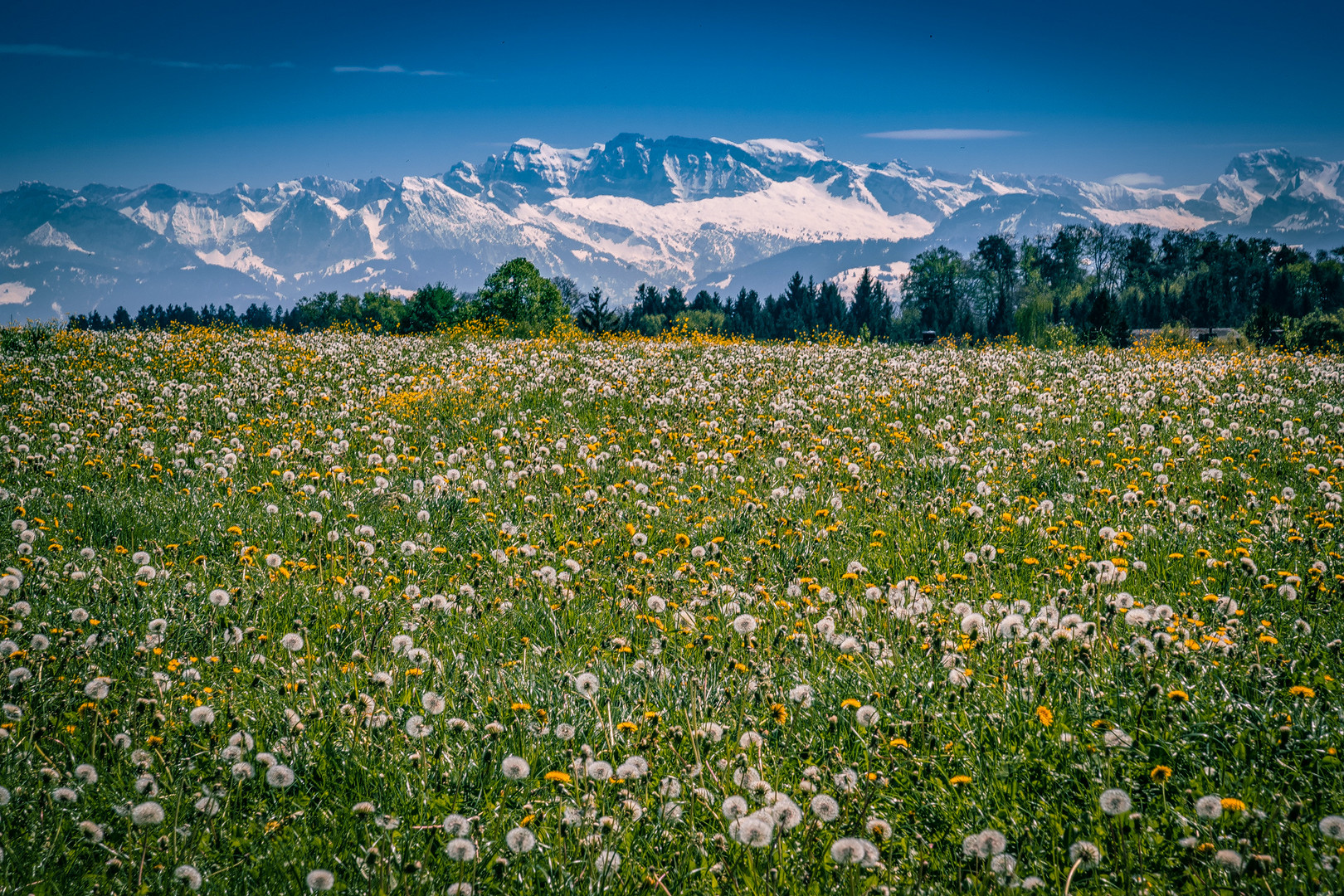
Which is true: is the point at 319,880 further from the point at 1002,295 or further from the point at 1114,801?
the point at 1002,295

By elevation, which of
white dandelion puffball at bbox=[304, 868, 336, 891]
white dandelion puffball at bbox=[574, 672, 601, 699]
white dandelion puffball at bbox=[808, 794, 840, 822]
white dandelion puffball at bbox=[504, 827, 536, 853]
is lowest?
white dandelion puffball at bbox=[304, 868, 336, 891]

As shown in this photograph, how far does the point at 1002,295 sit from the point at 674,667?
107926 mm

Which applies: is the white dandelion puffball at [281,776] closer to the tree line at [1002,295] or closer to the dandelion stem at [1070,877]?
the dandelion stem at [1070,877]

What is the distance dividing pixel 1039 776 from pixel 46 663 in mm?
4536

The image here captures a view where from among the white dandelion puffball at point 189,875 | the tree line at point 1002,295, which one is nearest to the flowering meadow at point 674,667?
the white dandelion puffball at point 189,875

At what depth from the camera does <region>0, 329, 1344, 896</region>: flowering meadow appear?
222 centimetres

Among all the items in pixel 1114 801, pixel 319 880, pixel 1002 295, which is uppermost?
pixel 1002 295

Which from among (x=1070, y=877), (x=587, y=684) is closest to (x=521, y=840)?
(x=587, y=684)

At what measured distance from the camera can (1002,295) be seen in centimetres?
9725

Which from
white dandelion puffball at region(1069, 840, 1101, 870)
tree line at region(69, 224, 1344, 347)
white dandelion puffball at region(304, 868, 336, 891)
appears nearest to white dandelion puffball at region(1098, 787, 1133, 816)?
white dandelion puffball at region(1069, 840, 1101, 870)

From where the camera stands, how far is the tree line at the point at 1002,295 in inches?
3140

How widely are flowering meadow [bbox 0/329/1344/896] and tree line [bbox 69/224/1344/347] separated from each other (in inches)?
2422

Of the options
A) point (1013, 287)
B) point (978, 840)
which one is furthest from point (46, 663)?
point (1013, 287)

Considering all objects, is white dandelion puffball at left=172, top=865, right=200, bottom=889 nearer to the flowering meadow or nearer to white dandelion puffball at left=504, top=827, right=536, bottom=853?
the flowering meadow
